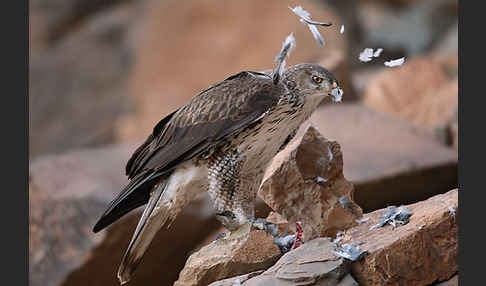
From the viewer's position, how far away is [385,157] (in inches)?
188

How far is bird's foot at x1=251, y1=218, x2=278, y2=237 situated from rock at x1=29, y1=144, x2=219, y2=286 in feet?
3.52

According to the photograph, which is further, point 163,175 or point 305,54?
point 305,54

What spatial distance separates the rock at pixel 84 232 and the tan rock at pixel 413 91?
231cm

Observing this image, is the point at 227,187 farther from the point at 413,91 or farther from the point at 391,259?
the point at 413,91

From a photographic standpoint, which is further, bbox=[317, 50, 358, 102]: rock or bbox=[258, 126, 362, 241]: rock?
bbox=[317, 50, 358, 102]: rock

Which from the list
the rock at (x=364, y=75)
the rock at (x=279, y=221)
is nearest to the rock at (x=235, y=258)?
the rock at (x=279, y=221)

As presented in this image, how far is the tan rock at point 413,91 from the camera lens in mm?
6012

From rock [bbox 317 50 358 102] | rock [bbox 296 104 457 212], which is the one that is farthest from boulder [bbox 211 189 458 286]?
rock [bbox 317 50 358 102]

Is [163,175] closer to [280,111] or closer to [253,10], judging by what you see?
[280,111]

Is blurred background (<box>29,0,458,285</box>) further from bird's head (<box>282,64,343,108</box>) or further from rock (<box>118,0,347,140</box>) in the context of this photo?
bird's head (<box>282,64,343,108</box>)

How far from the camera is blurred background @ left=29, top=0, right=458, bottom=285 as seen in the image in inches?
180

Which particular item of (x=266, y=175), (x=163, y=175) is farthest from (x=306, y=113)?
(x=163, y=175)

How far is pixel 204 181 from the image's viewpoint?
313 cm

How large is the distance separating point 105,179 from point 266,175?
2.01 metres
